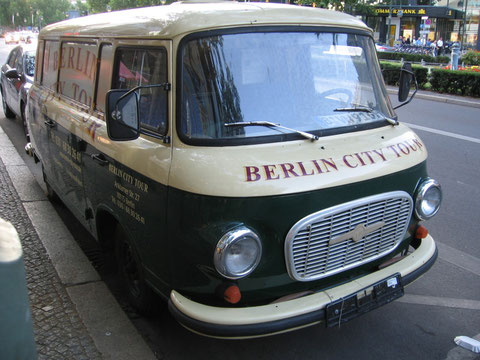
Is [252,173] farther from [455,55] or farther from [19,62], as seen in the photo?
[455,55]

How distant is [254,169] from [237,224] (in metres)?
0.34

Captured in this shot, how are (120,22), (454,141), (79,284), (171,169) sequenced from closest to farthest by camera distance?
1. (171,169)
2. (120,22)
3. (79,284)
4. (454,141)

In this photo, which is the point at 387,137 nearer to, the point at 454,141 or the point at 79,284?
the point at 79,284

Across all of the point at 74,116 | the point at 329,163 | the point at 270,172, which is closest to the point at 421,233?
the point at 329,163

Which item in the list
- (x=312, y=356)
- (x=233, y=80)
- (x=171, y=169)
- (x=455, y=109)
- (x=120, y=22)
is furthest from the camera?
(x=455, y=109)

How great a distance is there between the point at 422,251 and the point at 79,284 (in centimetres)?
271

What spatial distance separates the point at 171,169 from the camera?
290 cm

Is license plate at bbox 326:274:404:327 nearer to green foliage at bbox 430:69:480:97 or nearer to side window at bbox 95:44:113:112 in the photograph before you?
side window at bbox 95:44:113:112

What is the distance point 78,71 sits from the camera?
4.45 m

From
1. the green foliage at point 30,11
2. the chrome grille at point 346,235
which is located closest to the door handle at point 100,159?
the chrome grille at point 346,235

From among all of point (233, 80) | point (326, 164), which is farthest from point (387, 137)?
point (233, 80)

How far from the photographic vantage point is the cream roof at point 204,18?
10.2ft

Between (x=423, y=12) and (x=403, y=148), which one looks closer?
(x=403, y=148)

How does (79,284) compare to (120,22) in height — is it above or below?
below
